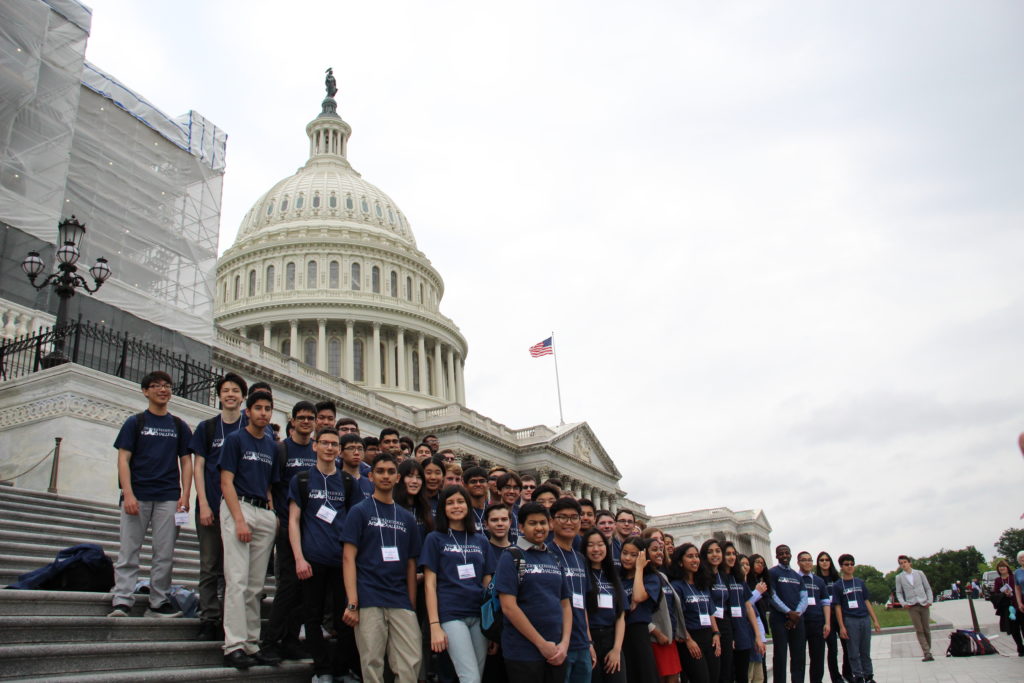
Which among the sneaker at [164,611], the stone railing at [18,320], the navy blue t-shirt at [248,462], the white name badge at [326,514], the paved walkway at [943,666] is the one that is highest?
the stone railing at [18,320]

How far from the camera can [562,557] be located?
6.72 metres

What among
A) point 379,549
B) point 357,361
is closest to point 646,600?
point 379,549

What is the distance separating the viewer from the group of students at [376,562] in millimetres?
6223

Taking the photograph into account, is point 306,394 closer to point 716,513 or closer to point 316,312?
point 316,312

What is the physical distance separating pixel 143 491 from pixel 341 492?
1.74m

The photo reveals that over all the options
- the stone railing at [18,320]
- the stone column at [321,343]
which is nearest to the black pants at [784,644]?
the stone railing at [18,320]

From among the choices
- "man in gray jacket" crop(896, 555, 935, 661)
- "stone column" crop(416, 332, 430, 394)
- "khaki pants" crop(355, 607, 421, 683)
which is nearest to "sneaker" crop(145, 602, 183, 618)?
"khaki pants" crop(355, 607, 421, 683)

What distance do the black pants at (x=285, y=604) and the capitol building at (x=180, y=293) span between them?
8.07 meters

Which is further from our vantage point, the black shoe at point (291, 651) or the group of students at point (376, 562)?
the black shoe at point (291, 651)

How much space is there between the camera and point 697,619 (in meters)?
8.59

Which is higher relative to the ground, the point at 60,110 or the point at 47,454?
the point at 60,110

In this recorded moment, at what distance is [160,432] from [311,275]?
59.3 m

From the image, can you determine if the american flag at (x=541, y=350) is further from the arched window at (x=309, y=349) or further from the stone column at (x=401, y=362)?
the arched window at (x=309, y=349)

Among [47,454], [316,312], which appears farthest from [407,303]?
[47,454]
